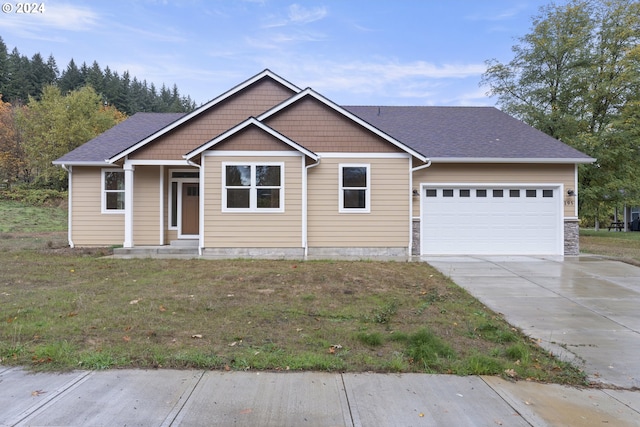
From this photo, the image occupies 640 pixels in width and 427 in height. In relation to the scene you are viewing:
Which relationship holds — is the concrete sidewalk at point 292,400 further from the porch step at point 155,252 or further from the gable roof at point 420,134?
the gable roof at point 420,134

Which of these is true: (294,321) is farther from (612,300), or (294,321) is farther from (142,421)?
(612,300)

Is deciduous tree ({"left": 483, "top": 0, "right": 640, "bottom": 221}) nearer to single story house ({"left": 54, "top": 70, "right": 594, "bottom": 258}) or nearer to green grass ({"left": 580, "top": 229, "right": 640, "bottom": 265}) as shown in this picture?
green grass ({"left": 580, "top": 229, "right": 640, "bottom": 265})

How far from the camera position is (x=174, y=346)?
4176 millimetres

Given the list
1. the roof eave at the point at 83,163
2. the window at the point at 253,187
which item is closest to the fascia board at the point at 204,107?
the roof eave at the point at 83,163

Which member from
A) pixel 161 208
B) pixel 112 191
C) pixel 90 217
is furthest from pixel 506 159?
pixel 90 217

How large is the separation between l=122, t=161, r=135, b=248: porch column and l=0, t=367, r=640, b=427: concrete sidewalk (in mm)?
9111

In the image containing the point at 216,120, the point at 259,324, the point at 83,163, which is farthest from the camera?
the point at 216,120

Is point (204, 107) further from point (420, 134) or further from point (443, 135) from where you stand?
point (443, 135)

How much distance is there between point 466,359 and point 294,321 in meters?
2.19

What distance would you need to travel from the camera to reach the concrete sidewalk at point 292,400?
288 cm

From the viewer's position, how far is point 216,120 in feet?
41.6

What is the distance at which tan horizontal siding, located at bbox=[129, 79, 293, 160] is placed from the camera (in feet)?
39.9

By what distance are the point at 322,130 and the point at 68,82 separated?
216 feet

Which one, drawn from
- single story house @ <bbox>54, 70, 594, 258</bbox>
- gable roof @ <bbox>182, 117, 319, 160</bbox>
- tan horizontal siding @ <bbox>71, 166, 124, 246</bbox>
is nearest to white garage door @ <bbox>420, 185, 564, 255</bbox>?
single story house @ <bbox>54, 70, 594, 258</bbox>
